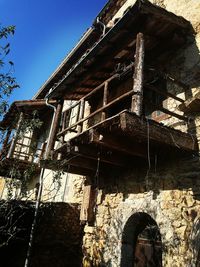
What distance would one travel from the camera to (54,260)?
6.27m

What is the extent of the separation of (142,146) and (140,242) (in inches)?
75.0

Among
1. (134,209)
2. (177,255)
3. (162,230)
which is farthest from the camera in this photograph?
(134,209)

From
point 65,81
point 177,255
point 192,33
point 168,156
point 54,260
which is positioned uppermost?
point 192,33

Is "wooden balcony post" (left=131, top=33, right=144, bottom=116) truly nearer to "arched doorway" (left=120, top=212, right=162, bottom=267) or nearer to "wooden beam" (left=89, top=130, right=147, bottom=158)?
"wooden beam" (left=89, top=130, right=147, bottom=158)

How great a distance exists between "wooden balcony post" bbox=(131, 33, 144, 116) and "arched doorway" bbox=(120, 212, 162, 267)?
6.89 feet

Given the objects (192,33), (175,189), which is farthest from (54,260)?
(192,33)

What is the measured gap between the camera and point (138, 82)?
367 cm

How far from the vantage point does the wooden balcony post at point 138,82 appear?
3469 millimetres

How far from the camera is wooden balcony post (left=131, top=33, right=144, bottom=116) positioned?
3469 millimetres

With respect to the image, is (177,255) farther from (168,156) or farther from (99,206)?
(99,206)

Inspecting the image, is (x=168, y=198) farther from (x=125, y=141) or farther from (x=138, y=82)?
(x=138, y=82)

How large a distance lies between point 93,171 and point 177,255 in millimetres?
2783

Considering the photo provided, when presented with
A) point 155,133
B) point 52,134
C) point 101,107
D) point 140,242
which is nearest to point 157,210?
point 140,242

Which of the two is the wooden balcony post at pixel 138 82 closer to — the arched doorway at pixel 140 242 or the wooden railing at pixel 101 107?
the wooden railing at pixel 101 107
